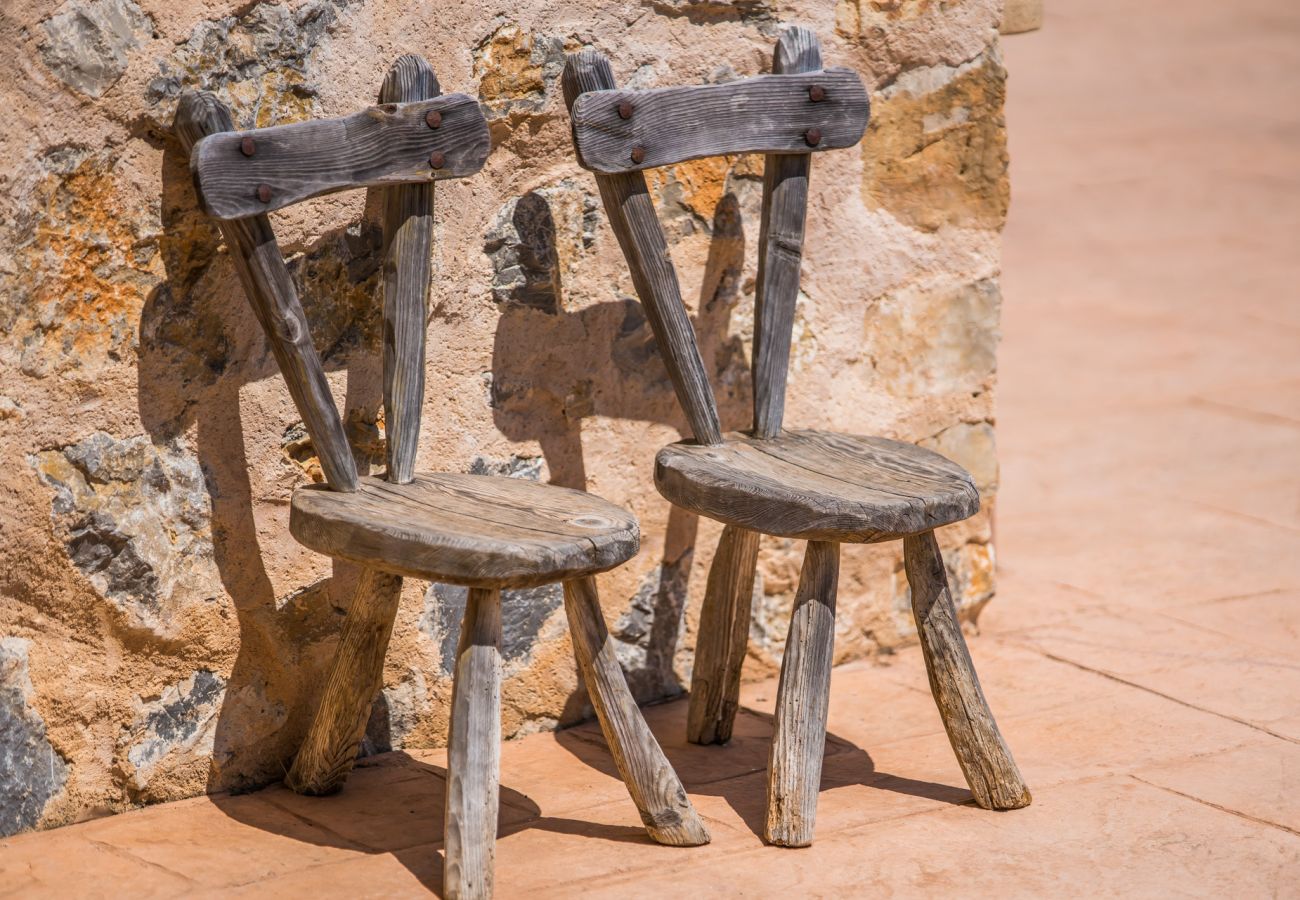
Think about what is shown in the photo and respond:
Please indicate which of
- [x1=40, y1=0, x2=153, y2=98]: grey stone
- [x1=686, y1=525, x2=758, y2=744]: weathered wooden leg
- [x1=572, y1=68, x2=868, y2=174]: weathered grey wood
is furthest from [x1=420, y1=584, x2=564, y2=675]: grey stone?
[x1=40, y1=0, x2=153, y2=98]: grey stone

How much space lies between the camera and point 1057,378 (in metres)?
5.66

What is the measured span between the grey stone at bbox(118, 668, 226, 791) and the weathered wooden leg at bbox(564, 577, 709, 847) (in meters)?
0.63

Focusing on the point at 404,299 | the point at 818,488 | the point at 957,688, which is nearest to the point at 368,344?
the point at 404,299

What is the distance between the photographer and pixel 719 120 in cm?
258

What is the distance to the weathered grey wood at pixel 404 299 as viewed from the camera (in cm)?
238

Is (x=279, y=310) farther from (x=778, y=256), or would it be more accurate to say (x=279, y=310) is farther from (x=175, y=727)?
(x=778, y=256)

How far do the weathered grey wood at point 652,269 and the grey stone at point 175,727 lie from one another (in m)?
0.91

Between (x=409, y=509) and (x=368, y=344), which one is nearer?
(x=409, y=509)

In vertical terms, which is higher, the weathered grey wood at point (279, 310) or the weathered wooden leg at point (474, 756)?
the weathered grey wood at point (279, 310)

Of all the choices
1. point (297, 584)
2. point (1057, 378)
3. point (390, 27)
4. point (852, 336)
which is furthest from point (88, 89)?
point (1057, 378)

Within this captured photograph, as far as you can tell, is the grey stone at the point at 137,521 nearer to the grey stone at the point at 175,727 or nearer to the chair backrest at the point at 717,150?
the grey stone at the point at 175,727

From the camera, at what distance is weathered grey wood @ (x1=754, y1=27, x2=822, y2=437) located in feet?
8.84

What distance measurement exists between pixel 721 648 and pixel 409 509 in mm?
816

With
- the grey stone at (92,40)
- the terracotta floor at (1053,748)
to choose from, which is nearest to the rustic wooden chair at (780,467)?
the terracotta floor at (1053,748)
